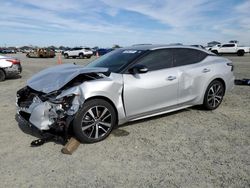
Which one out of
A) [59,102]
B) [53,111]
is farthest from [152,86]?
[53,111]

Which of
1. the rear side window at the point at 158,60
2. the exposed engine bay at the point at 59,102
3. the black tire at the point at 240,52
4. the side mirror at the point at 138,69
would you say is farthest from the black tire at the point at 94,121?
the black tire at the point at 240,52

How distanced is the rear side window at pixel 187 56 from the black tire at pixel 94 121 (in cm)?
189

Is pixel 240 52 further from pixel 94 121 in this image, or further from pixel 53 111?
pixel 53 111

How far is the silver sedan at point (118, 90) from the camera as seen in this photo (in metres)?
4.26

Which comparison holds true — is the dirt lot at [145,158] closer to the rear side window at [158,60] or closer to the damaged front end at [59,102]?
the damaged front end at [59,102]

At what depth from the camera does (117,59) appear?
5.41 meters

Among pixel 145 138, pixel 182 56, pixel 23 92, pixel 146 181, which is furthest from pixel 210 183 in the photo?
pixel 23 92

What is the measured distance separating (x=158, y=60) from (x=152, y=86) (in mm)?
645

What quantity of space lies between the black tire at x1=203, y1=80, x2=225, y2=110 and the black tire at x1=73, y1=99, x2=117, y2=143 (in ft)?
8.19

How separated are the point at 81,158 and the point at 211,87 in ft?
11.6

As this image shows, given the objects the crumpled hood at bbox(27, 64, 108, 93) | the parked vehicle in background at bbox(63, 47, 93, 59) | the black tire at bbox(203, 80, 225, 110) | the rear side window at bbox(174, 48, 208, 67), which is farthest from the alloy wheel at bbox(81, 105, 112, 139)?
the parked vehicle in background at bbox(63, 47, 93, 59)

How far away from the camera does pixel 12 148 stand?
4266 mm

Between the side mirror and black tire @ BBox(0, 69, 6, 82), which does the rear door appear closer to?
the side mirror

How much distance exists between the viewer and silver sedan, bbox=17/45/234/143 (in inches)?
168
